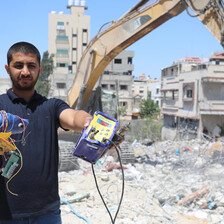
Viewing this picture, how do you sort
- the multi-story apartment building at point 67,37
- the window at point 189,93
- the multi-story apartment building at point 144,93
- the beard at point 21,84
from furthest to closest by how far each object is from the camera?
the multi-story apartment building at point 67,37 → the multi-story apartment building at point 144,93 → the window at point 189,93 → the beard at point 21,84

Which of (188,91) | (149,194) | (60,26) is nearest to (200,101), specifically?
(188,91)

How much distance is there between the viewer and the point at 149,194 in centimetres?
607

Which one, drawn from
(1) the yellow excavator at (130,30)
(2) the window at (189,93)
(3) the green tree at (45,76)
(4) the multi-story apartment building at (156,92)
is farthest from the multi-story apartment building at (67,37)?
(1) the yellow excavator at (130,30)

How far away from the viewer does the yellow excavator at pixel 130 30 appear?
6727 millimetres

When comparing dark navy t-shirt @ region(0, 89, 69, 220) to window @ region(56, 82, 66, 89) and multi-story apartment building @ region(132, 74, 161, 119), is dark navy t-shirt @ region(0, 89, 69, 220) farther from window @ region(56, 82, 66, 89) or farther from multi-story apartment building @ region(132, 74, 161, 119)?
multi-story apartment building @ region(132, 74, 161, 119)

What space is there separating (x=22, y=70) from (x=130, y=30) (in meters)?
5.90

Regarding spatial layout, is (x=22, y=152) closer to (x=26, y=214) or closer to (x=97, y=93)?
(x=26, y=214)

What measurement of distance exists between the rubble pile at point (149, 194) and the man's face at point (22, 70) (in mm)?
2931

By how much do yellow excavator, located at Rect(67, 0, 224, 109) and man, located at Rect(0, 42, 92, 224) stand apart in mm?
5354

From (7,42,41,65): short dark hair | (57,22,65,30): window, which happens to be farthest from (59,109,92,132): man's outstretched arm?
(57,22,65,30): window

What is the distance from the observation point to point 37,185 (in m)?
1.85

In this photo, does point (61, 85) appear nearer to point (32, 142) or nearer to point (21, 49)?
point (21, 49)

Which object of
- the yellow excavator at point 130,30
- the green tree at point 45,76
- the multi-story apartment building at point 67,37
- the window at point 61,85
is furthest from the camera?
the multi-story apartment building at point 67,37

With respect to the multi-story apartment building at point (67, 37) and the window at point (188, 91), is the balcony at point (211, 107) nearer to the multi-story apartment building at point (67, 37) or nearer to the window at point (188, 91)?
the window at point (188, 91)
